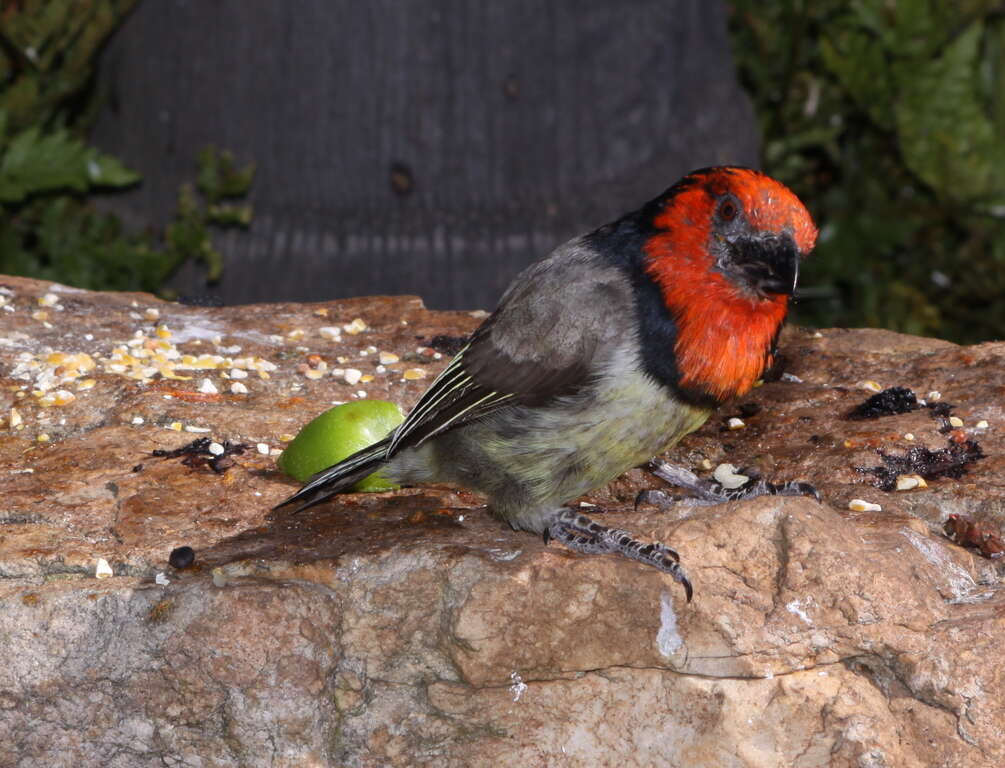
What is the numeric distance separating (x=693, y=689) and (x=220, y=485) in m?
1.68

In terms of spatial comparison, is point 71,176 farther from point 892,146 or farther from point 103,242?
point 892,146

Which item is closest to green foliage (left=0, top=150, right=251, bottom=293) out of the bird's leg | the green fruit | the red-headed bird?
the green fruit

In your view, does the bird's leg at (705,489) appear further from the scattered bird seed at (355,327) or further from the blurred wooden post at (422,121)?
the blurred wooden post at (422,121)

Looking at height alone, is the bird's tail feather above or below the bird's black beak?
below

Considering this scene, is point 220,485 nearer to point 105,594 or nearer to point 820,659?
point 105,594

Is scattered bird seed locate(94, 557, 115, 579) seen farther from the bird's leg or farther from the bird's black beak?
the bird's black beak

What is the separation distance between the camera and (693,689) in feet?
10.2

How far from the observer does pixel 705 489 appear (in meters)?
4.10

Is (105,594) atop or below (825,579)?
below

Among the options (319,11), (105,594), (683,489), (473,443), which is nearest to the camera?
(105,594)

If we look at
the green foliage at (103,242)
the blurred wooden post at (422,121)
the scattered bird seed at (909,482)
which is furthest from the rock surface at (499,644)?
the green foliage at (103,242)

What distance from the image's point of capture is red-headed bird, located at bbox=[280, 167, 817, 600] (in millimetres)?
3525

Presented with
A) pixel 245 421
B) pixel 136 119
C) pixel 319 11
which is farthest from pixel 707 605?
pixel 136 119

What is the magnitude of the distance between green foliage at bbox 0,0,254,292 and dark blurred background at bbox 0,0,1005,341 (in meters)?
0.01
